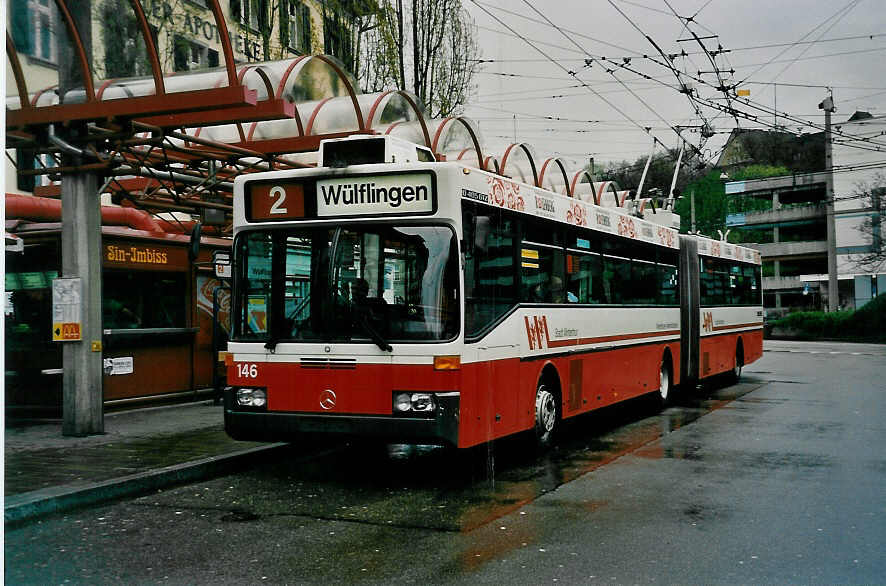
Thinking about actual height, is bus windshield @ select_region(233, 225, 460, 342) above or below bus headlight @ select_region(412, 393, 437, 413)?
above

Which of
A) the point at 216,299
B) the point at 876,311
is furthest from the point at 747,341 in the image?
the point at 876,311

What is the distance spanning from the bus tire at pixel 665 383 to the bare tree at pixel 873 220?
28609 millimetres

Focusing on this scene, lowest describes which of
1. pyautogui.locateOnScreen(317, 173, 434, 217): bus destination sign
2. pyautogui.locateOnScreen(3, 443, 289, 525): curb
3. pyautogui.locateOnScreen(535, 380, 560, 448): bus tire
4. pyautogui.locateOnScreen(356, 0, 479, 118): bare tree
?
pyautogui.locateOnScreen(3, 443, 289, 525): curb

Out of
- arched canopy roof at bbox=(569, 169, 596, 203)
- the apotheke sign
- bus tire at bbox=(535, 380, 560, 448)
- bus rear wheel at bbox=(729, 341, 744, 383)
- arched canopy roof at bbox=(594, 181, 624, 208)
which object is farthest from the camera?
bus rear wheel at bbox=(729, 341, 744, 383)

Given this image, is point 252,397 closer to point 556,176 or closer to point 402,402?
point 402,402

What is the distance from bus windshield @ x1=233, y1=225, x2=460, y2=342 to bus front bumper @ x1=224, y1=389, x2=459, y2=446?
65 centimetres

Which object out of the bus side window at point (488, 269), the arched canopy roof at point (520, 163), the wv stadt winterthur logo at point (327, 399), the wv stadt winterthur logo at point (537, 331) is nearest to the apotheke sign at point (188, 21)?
the arched canopy roof at point (520, 163)

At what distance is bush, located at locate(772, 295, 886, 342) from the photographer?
47.8 meters

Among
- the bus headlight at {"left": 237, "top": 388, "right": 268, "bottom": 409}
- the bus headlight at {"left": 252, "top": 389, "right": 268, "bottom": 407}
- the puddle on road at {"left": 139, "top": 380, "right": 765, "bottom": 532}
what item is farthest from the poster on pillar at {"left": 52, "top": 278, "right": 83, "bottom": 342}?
the bus headlight at {"left": 252, "top": 389, "right": 268, "bottom": 407}

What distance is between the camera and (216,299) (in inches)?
639

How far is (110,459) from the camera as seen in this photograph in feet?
32.7

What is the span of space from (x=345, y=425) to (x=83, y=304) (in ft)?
14.3

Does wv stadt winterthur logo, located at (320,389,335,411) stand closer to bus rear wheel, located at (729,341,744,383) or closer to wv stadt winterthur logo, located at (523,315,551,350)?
wv stadt winterthur logo, located at (523,315,551,350)

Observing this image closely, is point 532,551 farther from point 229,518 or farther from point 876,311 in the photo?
point 876,311
